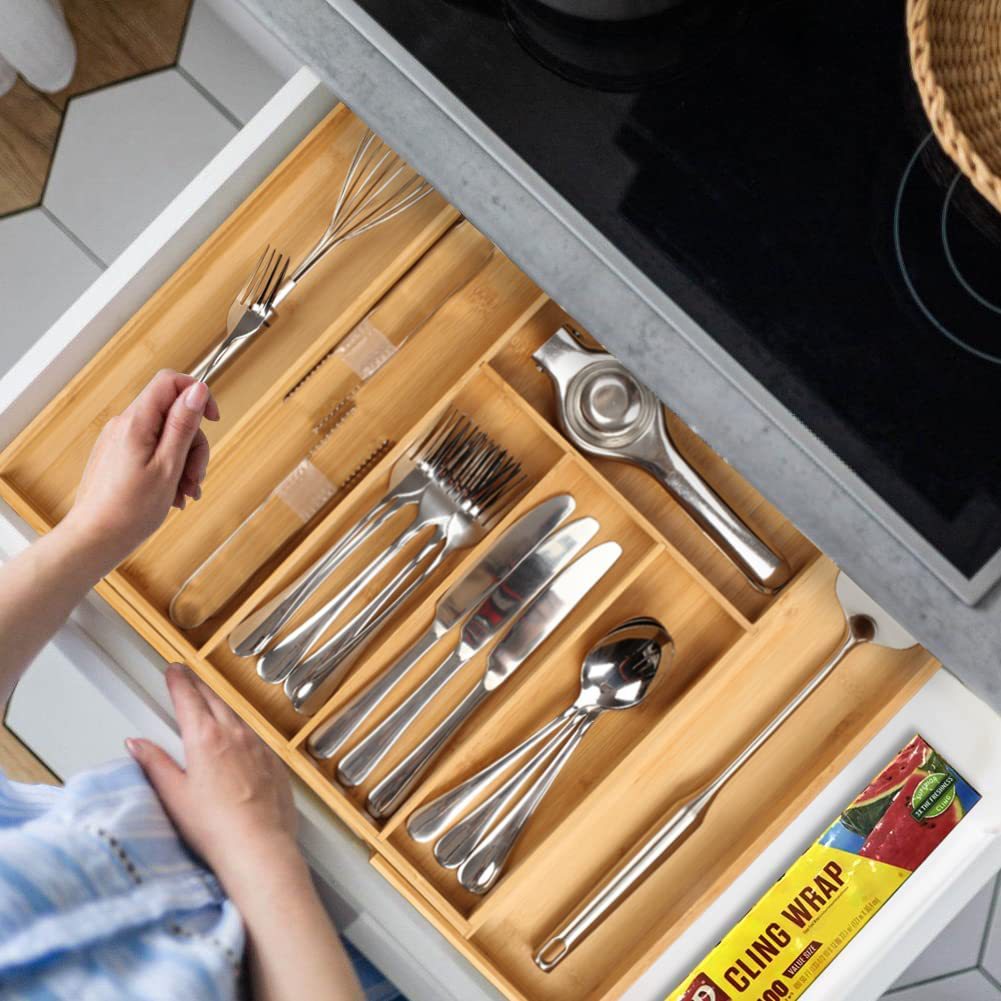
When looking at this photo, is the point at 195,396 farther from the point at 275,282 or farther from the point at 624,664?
the point at 624,664

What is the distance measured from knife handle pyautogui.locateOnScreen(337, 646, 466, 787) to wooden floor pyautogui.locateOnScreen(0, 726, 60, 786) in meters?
0.62

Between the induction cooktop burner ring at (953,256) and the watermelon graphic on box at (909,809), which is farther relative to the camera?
the watermelon graphic on box at (909,809)

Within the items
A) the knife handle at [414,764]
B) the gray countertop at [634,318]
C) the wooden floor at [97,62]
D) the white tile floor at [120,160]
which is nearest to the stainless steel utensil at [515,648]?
the knife handle at [414,764]

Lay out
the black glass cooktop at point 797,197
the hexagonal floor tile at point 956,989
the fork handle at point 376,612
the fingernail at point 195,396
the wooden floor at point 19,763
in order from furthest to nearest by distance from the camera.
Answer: the hexagonal floor tile at point 956,989 < the wooden floor at point 19,763 < the fork handle at point 376,612 < the fingernail at point 195,396 < the black glass cooktop at point 797,197

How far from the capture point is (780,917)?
674mm

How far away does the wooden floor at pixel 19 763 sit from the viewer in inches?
45.8

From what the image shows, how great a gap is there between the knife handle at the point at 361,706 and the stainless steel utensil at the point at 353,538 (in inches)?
3.0

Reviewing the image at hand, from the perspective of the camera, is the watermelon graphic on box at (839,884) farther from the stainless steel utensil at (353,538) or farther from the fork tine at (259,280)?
the fork tine at (259,280)

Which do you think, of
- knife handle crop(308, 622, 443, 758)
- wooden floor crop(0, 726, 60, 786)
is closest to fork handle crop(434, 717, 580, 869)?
knife handle crop(308, 622, 443, 758)

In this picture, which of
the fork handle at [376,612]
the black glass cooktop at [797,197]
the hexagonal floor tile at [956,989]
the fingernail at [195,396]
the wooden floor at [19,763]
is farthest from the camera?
the hexagonal floor tile at [956,989]

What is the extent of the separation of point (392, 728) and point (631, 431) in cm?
28

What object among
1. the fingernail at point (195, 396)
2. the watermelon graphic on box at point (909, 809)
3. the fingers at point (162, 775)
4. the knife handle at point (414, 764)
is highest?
the watermelon graphic on box at point (909, 809)

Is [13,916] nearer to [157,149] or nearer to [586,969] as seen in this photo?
[586,969]

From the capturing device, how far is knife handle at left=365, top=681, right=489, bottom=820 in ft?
2.37
